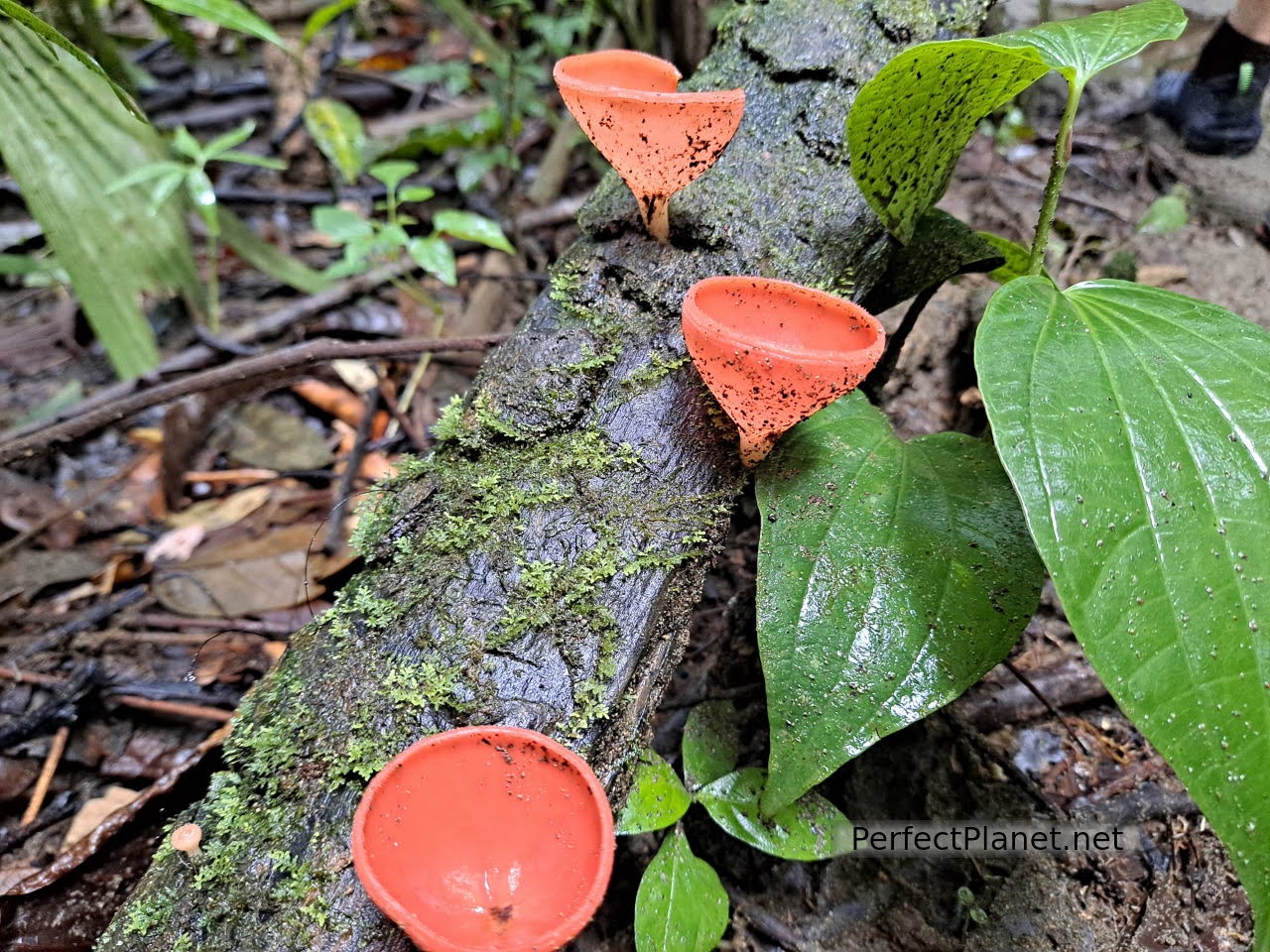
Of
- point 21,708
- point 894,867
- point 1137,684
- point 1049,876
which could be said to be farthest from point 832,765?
point 21,708

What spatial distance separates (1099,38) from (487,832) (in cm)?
187

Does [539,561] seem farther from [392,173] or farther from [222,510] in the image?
[392,173]

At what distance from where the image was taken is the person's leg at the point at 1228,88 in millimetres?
3789

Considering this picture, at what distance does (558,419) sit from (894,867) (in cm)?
121

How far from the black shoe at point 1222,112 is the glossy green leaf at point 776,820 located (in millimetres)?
3959

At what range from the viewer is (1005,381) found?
139cm

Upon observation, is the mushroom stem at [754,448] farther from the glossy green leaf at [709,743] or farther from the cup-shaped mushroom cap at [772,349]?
the glossy green leaf at [709,743]

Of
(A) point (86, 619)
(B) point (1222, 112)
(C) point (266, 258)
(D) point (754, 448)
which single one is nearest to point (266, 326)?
(C) point (266, 258)

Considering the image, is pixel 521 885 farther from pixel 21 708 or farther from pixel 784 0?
pixel 784 0

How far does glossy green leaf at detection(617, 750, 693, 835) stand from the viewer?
166 centimetres

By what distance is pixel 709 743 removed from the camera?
6.06 feet

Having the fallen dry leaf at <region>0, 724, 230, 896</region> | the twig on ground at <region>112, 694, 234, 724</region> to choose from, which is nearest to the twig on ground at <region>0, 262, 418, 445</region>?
the twig on ground at <region>112, 694, 234, 724</region>

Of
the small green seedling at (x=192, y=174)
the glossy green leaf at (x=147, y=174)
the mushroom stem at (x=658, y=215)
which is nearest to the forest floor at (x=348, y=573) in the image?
the small green seedling at (x=192, y=174)

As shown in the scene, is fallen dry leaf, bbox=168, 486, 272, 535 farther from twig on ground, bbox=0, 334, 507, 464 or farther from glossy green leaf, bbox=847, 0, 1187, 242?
glossy green leaf, bbox=847, 0, 1187, 242
